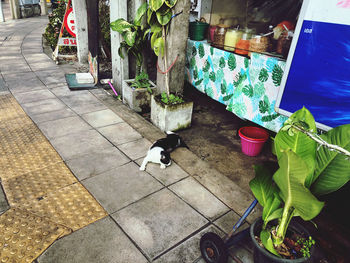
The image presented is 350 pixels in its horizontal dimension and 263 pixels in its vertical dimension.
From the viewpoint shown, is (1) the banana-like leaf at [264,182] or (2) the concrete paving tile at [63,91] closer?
(1) the banana-like leaf at [264,182]

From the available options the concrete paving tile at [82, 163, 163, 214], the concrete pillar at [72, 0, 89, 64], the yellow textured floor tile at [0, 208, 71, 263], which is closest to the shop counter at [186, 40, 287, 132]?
the concrete paving tile at [82, 163, 163, 214]

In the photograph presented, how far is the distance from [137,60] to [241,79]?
7.38 feet

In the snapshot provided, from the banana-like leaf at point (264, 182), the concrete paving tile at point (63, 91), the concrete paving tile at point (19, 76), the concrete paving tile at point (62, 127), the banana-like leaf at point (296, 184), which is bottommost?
the concrete paving tile at point (62, 127)

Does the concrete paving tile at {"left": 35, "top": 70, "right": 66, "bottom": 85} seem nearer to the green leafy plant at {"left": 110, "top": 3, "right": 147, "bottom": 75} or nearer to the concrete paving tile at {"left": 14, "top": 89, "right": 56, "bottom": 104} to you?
the concrete paving tile at {"left": 14, "top": 89, "right": 56, "bottom": 104}

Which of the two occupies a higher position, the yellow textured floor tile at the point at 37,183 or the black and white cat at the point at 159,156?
the black and white cat at the point at 159,156

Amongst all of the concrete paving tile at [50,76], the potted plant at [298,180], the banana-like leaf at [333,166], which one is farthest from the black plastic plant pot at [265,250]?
the concrete paving tile at [50,76]

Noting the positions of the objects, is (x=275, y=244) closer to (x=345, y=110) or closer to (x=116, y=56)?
(x=345, y=110)

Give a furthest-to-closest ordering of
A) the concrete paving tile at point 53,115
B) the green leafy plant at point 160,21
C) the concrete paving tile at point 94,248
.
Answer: the concrete paving tile at point 53,115 → the green leafy plant at point 160,21 → the concrete paving tile at point 94,248

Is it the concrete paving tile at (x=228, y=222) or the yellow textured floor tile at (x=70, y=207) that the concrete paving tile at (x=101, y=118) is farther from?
the concrete paving tile at (x=228, y=222)

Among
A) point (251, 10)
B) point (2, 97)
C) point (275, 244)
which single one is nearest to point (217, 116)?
point (251, 10)

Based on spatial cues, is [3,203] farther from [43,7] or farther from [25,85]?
[43,7]

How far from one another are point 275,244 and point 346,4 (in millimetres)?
2381

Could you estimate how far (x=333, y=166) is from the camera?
1629 millimetres

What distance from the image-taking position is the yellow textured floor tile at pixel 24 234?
2357mm
